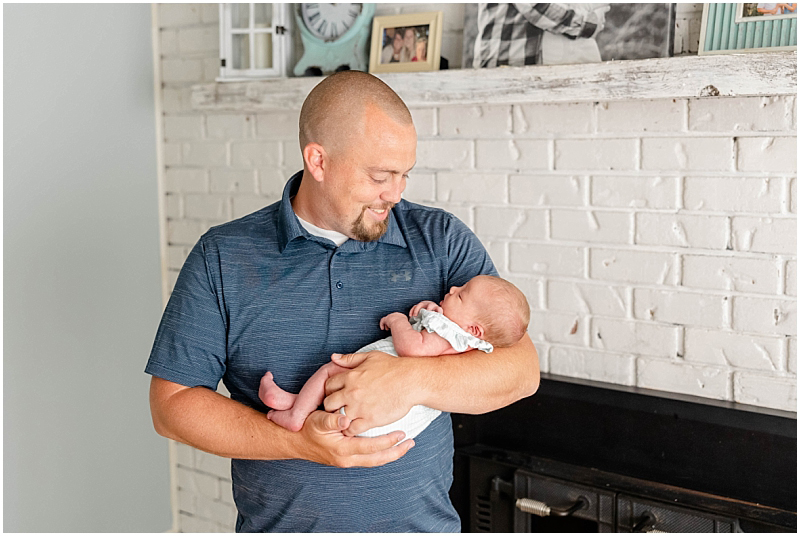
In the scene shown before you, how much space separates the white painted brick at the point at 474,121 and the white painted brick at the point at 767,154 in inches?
23.0

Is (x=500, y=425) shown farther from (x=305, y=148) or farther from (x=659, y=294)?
(x=305, y=148)

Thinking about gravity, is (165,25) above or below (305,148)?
above

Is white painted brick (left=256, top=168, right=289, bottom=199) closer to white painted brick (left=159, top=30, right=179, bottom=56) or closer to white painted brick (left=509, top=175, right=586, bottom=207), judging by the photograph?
white painted brick (left=159, top=30, right=179, bottom=56)

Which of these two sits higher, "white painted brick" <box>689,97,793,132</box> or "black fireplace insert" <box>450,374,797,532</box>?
"white painted brick" <box>689,97,793,132</box>

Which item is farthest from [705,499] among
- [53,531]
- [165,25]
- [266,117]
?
[165,25]

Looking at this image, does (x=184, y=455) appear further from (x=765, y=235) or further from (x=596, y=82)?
(x=765, y=235)

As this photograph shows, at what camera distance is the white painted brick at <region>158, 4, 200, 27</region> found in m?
2.58

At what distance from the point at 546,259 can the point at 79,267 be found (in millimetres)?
1449

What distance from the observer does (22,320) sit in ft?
7.68

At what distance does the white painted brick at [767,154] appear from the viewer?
1.75m

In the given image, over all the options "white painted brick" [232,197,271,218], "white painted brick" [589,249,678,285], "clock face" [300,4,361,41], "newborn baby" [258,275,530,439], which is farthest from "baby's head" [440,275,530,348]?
"white painted brick" [232,197,271,218]

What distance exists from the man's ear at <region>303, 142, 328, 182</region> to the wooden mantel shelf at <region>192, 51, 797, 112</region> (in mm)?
533

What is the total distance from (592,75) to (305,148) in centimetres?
69

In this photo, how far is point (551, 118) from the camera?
2031mm
